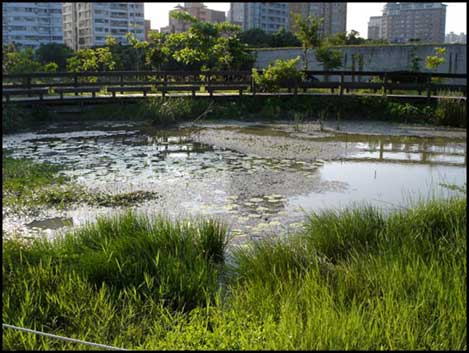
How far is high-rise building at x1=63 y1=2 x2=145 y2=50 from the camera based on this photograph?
8306cm

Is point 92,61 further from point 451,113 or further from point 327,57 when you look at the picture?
point 451,113

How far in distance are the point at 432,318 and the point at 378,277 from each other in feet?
1.96

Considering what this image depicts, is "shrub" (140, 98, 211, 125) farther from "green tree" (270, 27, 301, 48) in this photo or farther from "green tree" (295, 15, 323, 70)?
"green tree" (270, 27, 301, 48)

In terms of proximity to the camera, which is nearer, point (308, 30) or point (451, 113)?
point (451, 113)

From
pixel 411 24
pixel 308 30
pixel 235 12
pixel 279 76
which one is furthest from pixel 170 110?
pixel 235 12

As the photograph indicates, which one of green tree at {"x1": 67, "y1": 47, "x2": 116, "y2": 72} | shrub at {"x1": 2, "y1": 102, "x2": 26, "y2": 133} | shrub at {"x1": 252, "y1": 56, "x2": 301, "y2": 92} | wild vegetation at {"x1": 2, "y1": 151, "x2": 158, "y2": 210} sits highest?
green tree at {"x1": 67, "y1": 47, "x2": 116, "y2": 72}

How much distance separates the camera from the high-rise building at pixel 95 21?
8306 centimetres

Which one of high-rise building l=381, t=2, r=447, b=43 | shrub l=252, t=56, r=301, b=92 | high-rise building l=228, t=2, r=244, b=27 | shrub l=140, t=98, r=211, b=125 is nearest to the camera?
shrub l=140, t=98, r=211, b=125

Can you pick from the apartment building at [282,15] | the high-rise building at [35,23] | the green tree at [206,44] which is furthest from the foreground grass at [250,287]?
the high-rise building at [35,23]

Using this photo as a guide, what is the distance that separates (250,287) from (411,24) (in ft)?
251

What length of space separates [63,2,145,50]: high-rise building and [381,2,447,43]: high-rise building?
106ft

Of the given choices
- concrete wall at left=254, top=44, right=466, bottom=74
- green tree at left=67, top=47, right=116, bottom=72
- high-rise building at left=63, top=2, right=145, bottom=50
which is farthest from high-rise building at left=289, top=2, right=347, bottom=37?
high-rise building at left=63, top=2, right=145, bottom=50

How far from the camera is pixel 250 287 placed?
364 cm

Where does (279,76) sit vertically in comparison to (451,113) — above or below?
above
